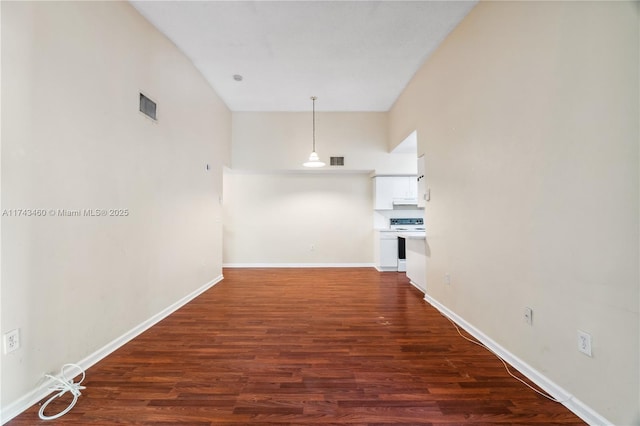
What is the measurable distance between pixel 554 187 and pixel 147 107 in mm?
3527

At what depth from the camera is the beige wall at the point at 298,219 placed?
5469 mm

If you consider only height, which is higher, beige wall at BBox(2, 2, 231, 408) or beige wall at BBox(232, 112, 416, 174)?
beige wall at BBox(232, 112, 416, 174)

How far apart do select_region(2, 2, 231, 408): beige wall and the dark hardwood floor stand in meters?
0.40

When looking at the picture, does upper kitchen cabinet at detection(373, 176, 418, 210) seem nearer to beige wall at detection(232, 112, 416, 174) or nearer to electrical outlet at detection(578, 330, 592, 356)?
beige wall at detection(232, 112, 416, 174)

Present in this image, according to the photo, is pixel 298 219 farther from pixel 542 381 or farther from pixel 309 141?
pixel 542 381

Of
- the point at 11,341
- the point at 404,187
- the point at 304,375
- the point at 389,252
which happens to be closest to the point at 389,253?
the point at 389,252

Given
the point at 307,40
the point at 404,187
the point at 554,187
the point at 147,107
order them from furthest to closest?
the point at 404,187 < the point at 307,40 < the point at 147,107 < the point at 554,187

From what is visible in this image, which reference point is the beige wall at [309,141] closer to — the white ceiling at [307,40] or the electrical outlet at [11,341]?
the white ceiling at [307,40]

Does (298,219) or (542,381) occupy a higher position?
(298,219)

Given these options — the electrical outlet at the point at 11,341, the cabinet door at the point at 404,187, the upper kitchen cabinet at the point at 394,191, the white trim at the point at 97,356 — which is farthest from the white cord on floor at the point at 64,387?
the cabinet door at the point at 404,187

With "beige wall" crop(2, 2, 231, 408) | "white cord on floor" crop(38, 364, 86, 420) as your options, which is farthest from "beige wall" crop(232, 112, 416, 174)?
"white cord on floor" crop(38, 364, 86, 420)

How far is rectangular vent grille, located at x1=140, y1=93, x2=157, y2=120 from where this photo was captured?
7.95 ft

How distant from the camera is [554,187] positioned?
152 centimetres

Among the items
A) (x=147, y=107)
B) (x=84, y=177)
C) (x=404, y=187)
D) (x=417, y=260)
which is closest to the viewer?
(x=84, y=177)
